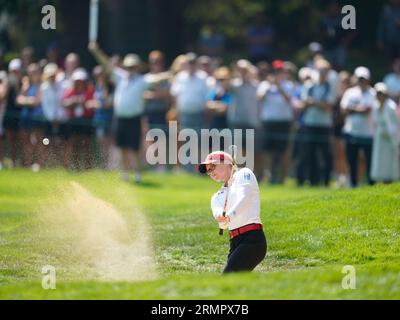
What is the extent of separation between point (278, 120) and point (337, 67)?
300 cm

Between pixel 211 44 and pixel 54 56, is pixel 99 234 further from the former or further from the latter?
pixel 211 44

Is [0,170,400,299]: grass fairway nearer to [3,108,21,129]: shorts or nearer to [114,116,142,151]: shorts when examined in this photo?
[114,116,142,151]: shorts

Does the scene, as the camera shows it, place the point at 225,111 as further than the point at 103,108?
No

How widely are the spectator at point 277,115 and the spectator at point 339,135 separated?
104cm

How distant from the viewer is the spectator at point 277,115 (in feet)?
81.4

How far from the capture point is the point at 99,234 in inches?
673

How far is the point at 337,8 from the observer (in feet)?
89.1

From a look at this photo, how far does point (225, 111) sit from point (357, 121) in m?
3.05

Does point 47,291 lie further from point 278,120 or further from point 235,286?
point 278,120

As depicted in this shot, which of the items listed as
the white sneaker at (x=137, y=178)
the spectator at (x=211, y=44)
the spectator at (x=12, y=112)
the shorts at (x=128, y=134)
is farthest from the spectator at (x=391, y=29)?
the spectator at (x=12, y=112)

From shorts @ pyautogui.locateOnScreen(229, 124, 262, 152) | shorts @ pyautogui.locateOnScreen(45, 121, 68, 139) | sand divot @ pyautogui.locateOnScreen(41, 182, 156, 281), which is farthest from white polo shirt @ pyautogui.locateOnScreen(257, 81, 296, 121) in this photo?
sand divot @ pyautogui.locateOnScreen(41, 182, 156, 281)

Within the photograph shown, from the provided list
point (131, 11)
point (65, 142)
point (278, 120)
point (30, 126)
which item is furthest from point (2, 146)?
point (131, 11)

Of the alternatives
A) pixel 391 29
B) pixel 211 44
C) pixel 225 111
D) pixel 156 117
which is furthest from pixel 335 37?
pixel 156 117

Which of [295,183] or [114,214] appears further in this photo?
[295,183]
